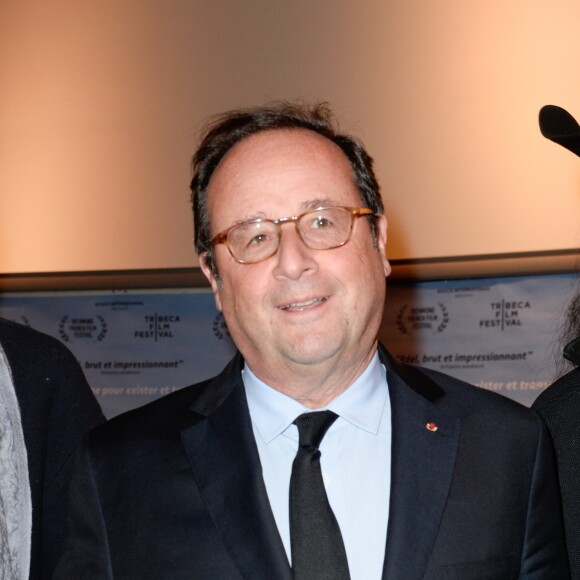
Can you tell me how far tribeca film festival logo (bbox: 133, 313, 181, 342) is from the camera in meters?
4.05

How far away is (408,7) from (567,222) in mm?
1090

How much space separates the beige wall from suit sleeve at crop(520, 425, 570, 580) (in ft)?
6.14

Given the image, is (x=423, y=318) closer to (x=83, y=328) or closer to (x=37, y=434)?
(x=83, y=328)

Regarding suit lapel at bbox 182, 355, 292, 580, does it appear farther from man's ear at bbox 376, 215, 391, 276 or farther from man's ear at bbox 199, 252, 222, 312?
man's ear at bbox 376, 215, 391, 276

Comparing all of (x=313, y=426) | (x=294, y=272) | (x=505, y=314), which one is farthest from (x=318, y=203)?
(x=505, y=314)

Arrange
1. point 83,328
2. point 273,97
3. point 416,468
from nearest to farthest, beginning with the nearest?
point 416,468, point 273,97, point 83,328

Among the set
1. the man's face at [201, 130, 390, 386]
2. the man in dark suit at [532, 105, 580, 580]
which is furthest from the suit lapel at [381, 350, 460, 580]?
the man in dark suit at [532, 105, 580, 580]

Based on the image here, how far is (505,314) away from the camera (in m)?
3.51

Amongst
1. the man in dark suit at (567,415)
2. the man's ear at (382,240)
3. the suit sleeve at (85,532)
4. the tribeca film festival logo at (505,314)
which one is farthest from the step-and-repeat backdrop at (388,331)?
the suit sleeve at (85,532)

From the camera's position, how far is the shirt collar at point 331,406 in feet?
5.71

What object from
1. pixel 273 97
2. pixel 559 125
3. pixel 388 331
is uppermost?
pixel 273 97

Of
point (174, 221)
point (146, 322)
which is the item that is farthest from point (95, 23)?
point (146, 322)

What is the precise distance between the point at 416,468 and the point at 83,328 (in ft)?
9.14

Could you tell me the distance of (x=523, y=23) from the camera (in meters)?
3.54
